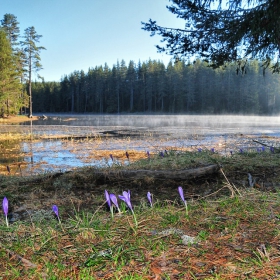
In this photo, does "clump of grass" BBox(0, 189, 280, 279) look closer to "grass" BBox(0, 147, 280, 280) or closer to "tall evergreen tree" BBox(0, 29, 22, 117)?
"grass" BBox(0, 147, 280, 280)

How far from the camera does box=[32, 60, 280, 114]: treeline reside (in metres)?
80.7

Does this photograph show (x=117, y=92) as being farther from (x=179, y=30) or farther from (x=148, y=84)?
(x=179, y=30)

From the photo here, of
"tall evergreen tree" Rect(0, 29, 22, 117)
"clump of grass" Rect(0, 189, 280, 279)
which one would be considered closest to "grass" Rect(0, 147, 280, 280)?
"clump of grass" Rect(0, 189, 280, 279)

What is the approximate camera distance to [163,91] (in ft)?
285

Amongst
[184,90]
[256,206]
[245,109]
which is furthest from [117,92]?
[256,206]

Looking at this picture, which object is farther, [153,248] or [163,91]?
[163,91]

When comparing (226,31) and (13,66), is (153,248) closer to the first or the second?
(226,31)

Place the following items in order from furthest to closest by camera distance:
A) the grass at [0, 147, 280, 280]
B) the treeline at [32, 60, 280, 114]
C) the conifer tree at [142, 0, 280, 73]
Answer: the treeline at [32, 60, 280, 114], the conifer tree at [142, 0, 280, 73], the grass at [0, 147, 280, 280]

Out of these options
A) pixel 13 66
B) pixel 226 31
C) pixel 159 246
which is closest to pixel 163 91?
pixel 13 66

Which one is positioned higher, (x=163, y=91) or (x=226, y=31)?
(x=163, y=91)

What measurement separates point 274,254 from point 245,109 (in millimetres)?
85341

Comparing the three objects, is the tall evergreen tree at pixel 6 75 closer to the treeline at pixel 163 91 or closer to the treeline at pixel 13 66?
the treeline at pixel 13 66

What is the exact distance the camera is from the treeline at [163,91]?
8069 centimetres

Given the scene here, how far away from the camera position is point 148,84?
88.6 metres
